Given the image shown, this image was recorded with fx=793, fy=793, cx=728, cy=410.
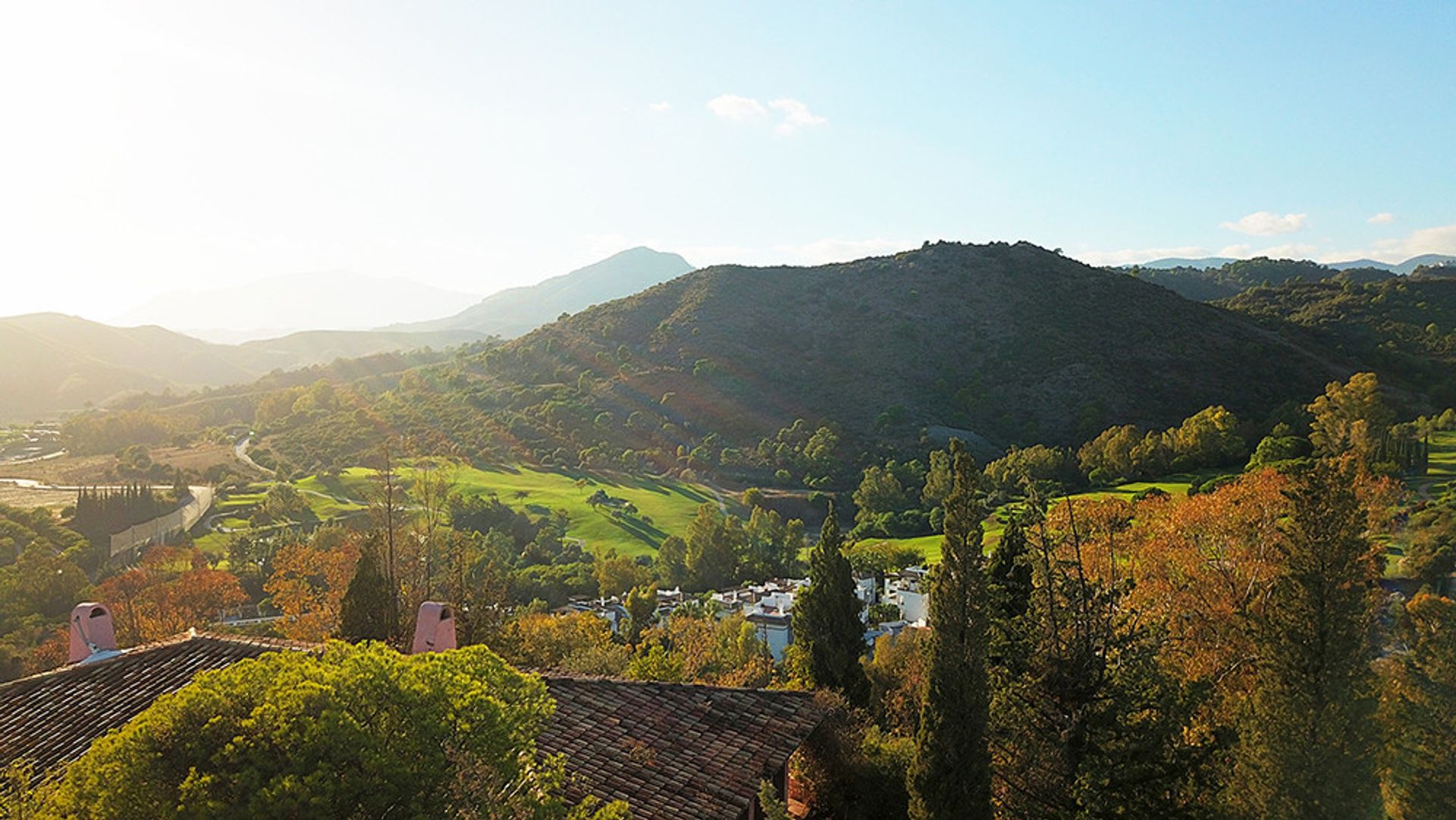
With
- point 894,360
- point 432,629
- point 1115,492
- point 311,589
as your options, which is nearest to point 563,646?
point 311,589

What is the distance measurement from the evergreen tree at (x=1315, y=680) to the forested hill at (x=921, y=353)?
62696 millimetres

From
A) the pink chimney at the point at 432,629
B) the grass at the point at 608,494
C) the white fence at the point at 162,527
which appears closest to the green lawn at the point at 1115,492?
the grass at the point at 608,494

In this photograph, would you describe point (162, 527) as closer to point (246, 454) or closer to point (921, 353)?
point (246, 454)

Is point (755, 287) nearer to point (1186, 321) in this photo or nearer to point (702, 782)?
point (1186, 321)

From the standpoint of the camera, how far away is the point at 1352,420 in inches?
1608

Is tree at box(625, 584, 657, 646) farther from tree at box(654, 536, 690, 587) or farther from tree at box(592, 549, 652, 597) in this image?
tree at box(654, 536, 690, 587)

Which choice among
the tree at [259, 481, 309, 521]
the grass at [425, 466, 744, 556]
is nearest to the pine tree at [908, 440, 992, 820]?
the grass at [425, 466, 744, 556]

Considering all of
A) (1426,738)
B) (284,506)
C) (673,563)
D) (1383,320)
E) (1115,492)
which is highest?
(1383,320)

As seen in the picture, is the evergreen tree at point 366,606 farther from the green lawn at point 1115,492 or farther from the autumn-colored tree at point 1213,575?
the green lawn at point 1115,492

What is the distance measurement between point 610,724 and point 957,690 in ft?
13.2

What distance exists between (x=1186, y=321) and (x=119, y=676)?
3606 inches

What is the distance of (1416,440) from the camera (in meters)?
40.2

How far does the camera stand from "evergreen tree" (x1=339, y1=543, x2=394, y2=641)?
1367 cm

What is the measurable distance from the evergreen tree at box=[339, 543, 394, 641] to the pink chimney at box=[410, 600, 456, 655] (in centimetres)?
451
